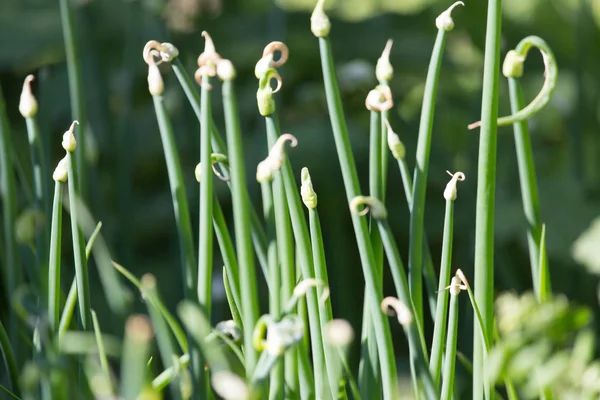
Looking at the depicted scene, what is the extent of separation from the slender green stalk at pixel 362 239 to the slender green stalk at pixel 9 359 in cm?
15

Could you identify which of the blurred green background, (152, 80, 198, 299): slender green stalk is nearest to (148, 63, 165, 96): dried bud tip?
(152, 80, 198, 299): slender green stalk

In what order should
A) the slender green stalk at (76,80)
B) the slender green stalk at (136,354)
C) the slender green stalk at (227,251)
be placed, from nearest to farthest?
the slender green stalk at (136,354) < the slender green stalk at (227,251) < the slender green stalk at (76,80)

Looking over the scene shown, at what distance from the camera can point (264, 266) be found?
13.6 inches

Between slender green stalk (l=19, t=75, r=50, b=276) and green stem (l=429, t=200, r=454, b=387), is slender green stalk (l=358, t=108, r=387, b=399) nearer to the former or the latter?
green stem (l=429, t=200, r=454, b=387)

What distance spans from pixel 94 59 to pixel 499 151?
564 millimetres

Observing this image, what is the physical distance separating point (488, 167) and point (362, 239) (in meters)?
0.05

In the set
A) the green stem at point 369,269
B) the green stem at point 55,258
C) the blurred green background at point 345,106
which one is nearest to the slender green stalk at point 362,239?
the green stem at point 369,269

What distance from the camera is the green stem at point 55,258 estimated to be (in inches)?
11.8

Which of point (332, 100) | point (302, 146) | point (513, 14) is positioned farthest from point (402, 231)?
point (332, 100)

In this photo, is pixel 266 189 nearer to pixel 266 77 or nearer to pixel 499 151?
pixel 266 77

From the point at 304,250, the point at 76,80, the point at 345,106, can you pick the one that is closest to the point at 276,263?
the point at 304,250

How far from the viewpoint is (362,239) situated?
0.29 m

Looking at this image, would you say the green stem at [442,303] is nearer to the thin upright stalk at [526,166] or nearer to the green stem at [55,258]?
the thin upright stalk at [526,166]

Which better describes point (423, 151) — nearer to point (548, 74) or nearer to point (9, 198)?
point (548, 74)
